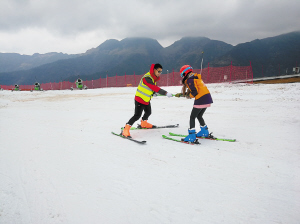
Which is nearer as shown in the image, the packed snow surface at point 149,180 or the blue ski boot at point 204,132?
the packed snow surface at point 149,180

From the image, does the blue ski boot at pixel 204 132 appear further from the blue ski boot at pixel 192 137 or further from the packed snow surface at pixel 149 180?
the blue ski boot at pixel 192 137

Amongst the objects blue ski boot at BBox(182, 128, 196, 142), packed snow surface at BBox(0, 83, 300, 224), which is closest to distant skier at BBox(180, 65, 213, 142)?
blue ski boot at BBox(182, 128, 196, 142)

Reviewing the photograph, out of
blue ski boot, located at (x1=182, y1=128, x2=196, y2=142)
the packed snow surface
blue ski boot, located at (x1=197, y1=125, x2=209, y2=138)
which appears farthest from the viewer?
blue ski boot, located at (x1=197, y1=125, x2=209, y2=138)

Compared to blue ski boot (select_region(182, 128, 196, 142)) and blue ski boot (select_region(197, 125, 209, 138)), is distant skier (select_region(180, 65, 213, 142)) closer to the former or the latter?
blue ski boot (select_region(182, 128, 196, 142))

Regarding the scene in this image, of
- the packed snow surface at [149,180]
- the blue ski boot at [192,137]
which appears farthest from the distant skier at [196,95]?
the packed snow surface at [149,180]

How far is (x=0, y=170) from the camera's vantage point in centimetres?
252

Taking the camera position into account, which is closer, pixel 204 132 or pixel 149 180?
pixel 149 180

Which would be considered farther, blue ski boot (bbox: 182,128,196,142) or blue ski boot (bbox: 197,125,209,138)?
blue ski boot (bbox: 197,125,209,138)

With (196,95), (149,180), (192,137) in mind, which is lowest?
(149,180)

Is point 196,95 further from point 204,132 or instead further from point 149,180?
point 149,180

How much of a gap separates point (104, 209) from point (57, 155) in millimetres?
1777

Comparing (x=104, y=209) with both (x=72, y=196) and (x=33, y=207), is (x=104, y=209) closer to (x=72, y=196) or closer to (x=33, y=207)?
(x=72, y=196)

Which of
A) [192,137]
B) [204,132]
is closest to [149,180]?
[192,137]

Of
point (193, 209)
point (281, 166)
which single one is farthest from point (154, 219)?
point (281, 166)
